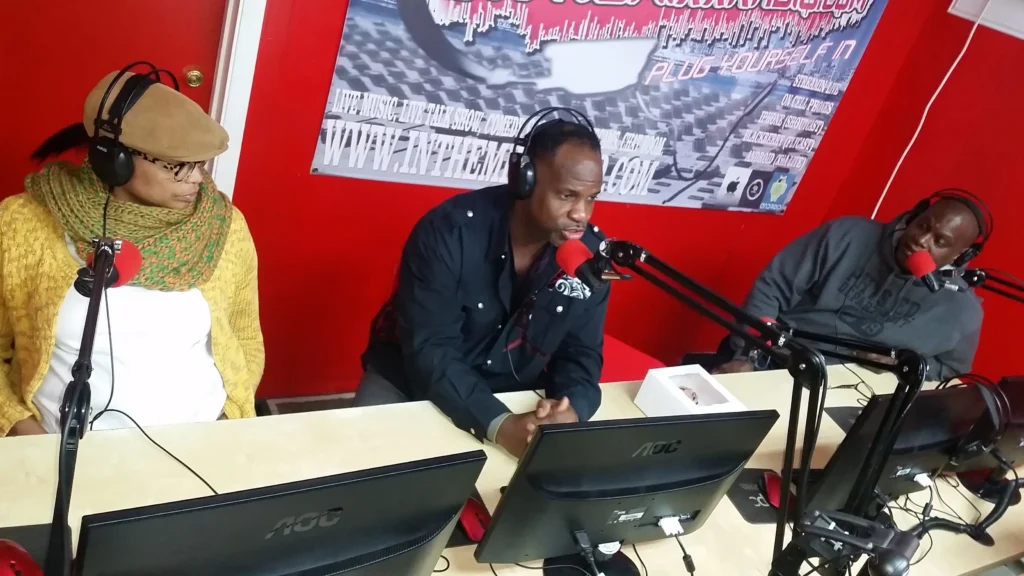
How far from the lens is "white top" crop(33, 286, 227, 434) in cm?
138

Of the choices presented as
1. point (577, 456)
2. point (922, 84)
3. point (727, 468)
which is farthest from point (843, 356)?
point (922, 84)

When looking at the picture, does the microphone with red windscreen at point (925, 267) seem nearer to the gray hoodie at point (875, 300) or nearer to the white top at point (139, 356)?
the gray hoodie at point (875, 300)

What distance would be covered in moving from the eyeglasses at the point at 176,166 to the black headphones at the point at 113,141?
35 millimetres

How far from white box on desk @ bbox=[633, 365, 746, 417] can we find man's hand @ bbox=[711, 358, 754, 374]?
563 millimetres

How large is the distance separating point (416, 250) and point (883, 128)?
7.89 feet

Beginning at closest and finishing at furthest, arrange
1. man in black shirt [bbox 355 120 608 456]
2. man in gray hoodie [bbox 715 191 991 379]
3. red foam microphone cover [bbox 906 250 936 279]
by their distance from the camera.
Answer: man in black shirt [bbox 355 120 608 456] → red foam microphone cover [bbox 906 250 936 279] → man in gray hoodie [bbox 715 191 991 379]

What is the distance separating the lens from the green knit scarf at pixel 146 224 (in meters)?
1.32

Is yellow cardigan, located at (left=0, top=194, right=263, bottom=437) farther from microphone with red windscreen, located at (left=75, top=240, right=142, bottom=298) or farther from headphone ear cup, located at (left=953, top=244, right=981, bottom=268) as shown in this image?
headphone ear cup, located at (left=953, top=244, right=981, bottom=268)

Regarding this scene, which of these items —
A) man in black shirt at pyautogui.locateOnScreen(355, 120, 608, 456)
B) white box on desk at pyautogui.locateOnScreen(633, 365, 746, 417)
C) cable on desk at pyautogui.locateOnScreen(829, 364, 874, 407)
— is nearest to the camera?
man in black shirt at pyautogui.locateOnScreen(355, 120, 608, 456)

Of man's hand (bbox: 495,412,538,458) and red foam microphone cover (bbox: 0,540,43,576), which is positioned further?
man's hand (bbox: 495,412,538,458)

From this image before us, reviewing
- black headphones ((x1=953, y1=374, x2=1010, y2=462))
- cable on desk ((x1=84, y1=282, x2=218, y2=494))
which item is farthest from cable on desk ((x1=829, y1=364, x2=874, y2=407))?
cable on desk ((x1=84, y1=282, x2=218, y2=494))

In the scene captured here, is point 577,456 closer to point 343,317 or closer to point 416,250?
point 416,250

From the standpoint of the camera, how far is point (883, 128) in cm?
322

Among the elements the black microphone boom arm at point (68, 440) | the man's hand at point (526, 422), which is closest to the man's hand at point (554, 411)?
the man's hand at point (526, 422)
